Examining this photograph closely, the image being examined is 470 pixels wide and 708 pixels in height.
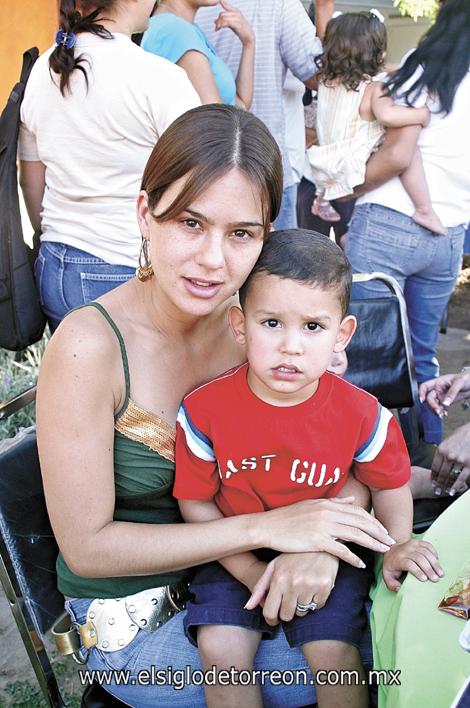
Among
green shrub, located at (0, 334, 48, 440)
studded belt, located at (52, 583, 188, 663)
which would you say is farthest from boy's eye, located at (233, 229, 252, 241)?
green shrub, located at (0, 334, 48, 440)

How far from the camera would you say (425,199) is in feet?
10.5

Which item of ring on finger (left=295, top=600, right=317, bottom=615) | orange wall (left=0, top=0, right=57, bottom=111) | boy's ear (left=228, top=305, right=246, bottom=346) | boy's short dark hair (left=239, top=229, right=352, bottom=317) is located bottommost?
ring on finger (left=295, top=600, right=317, bottom=615)

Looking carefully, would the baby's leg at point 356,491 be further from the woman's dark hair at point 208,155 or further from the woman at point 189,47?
the woman at point 189,47

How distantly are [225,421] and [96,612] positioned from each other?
52cm

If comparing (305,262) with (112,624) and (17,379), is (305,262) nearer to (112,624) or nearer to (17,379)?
(112,624)

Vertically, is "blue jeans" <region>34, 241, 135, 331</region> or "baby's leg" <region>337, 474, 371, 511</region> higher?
"blue jeans" <region>34, 241, 135, 331</region>

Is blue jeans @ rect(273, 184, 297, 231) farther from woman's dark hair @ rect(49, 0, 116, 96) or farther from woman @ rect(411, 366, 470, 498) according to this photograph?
woman @ rect(411, 366, 470, 498)

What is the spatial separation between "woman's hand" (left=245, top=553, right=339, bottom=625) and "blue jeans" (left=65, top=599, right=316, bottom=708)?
150 millimetres

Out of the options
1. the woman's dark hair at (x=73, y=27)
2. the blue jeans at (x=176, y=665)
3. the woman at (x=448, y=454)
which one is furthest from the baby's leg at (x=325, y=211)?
the blue jeans at (x=176, y=665)

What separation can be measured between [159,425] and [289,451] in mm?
290

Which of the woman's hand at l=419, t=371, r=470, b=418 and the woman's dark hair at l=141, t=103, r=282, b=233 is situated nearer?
the woman's dark hair at l=141, t=103, r=282, b=233

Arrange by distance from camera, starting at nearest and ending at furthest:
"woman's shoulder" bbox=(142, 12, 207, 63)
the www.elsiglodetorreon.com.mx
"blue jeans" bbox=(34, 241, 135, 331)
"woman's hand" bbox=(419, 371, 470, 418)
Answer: the www.elsiglodetorreon.com.mx, "woman's hand" bbox=(419, 371, 470, 418), "blue jeans" bbox=(34, 241, 135, 331), "woman's shoulder" bbox=(142, 12, 207, 63)

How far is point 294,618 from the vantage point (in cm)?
156

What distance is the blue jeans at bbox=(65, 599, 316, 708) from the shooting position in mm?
1631
